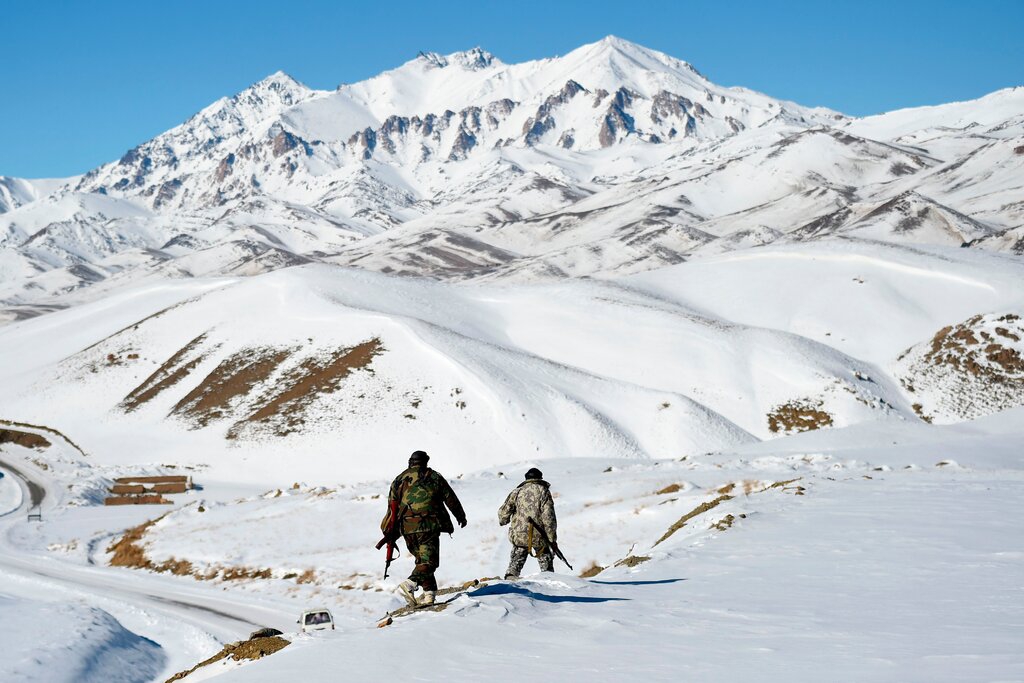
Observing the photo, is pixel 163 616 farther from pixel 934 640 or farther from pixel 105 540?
pixel 934 640

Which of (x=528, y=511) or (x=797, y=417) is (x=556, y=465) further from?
(x=797, y=417)

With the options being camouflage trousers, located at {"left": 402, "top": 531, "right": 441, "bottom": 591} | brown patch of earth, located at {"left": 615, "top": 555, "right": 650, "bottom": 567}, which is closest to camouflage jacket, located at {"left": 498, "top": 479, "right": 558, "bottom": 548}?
brown patch of earth, located at {"left": 615, "top": 555, "right": 650, "bottom": 567}

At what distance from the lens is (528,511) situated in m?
17.4

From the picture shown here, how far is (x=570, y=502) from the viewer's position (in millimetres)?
33688

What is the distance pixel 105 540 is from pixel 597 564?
88.2ft

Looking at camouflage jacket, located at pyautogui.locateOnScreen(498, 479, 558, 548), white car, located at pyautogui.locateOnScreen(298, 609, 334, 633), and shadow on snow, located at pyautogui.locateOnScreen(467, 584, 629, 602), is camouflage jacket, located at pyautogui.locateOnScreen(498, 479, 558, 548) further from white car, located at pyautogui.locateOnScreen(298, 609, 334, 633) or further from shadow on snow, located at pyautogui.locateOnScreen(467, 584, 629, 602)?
white car, located at pyautogui.locateOnScreen(298, 609, 334, 633)

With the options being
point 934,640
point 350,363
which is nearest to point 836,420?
point 350,363

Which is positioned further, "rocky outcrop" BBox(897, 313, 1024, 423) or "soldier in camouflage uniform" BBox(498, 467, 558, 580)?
"rocky outcrop" BBox(897, 313, 1024, 423)

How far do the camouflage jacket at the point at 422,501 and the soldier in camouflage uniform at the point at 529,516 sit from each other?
3.41m

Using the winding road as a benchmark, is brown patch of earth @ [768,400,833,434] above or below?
above

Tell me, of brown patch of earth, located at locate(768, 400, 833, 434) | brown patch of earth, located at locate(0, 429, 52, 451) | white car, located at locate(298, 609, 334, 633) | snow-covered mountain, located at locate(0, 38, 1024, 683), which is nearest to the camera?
snow-covered mountain, located at locate(0, 38, 1024, 683)

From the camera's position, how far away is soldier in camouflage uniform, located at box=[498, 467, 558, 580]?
17391 mm

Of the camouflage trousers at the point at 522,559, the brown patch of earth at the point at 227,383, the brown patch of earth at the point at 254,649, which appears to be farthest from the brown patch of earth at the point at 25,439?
the brown patch of earth at the point at 254,649

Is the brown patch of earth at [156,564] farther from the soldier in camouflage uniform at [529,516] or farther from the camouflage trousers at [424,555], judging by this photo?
the camouflage trousers at [424,555]
